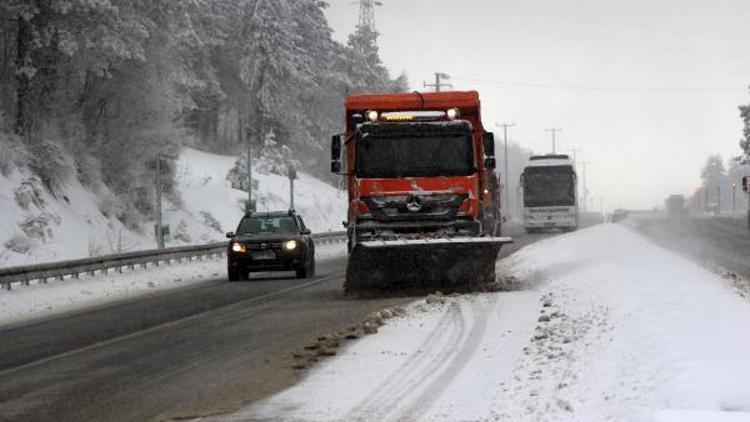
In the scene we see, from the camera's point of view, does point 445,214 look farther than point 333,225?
No

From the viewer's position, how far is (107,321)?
607 inches

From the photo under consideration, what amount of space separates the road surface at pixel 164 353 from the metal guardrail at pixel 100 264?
8.43ft

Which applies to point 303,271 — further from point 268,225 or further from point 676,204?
point 676,204

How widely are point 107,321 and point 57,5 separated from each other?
19.1 meters

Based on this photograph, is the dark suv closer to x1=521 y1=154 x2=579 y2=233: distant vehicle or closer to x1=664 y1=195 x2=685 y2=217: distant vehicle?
x1=521 y1=154 x2=579 y2=233: distant vehicle

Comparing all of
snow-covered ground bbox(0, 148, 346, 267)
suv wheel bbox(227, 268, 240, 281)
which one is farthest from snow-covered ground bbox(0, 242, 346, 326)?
snow-covered ground bbox(0, 148, 346, 267)

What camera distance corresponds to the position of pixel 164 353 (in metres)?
11.3

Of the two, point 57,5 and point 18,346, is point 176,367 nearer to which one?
point 18,346

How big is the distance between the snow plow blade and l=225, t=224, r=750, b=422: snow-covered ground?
9.53 feet

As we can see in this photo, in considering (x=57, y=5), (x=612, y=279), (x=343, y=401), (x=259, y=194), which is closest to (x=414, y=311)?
(x=612, y=279)

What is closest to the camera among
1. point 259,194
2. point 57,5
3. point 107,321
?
point 107,321

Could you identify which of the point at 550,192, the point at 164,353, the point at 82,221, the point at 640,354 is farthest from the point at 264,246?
the point at 550,192

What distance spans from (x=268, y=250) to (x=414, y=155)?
263 inches

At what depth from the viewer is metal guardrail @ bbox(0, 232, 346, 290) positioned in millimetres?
20172
